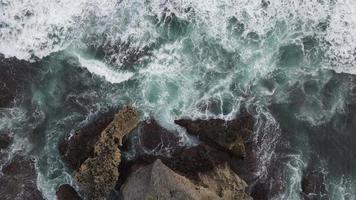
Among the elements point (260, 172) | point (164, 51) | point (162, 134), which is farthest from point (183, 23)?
point (260, 172)

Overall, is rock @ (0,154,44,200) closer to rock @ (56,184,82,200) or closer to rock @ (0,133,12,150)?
rock @ (0,133,12,150)

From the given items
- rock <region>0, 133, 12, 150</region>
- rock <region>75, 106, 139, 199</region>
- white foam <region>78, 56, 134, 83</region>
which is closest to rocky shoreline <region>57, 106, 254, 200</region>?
rock <region>75, 106, 139, 199</region>

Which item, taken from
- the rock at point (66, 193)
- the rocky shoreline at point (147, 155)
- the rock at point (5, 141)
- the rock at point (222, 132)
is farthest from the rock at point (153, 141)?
the rock at point (5, 141)

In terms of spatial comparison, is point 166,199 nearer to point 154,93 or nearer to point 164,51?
point 154,93

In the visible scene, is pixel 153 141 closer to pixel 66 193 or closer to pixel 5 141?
pixel 66 193

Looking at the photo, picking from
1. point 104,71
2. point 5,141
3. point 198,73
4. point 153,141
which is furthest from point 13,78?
point 198,73
